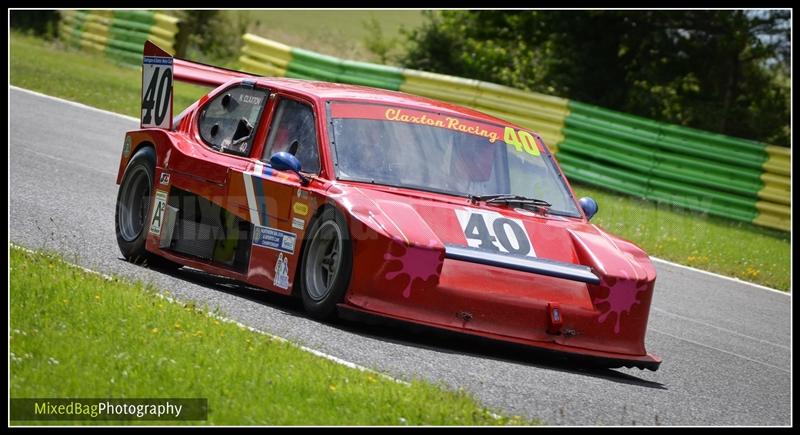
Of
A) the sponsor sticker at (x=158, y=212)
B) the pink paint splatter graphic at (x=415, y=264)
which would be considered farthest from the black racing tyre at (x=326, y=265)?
the sponsor sticker at (x=158, y=212)

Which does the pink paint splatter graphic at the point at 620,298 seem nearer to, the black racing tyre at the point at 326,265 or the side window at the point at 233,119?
the black racing tyre at the point at 326,265

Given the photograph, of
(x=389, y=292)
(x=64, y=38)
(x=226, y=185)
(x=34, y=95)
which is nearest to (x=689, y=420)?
(x=389, y=292)

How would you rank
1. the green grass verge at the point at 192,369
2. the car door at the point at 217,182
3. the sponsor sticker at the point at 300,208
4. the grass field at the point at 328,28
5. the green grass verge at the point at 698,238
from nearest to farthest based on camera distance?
the green grass verge at the point at 192,369 → the sponsor sticker at the point at 300,208 → the car door at the point at 217,182 → the green grass verge at the point at 698,238 → the grass field at the point at 328,28

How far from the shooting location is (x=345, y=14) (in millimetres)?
62000

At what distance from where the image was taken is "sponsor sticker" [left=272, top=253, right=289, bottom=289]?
26.5 ft

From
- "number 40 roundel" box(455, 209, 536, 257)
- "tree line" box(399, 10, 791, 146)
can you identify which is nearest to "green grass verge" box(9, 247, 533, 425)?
"number 40 roundel" box(455, 209, 536, 257)

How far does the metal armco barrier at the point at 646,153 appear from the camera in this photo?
18672 mm

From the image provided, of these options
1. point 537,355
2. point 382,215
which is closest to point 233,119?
point 382,215

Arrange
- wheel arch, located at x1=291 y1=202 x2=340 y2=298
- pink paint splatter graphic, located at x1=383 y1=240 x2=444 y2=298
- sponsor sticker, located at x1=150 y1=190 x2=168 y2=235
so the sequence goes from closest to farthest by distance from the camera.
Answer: pink paint splatter graphic, located at x1=383 y1=240 x2=444 y2=298, wheel arch, located at x1=291 y1=202 x2=340 y2=298, sponsor sticker, located at x1=150 y1=190 x2=168 y2=235

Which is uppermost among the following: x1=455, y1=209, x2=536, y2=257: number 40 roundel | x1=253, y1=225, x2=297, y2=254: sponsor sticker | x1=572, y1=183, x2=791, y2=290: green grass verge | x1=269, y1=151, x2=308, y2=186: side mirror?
x1=269, y1=151, x2=308, y2=186: side mirror

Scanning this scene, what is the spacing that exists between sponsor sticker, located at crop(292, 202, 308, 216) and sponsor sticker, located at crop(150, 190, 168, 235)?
1.53 meters

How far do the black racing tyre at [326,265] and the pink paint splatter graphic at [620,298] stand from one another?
145 centimetres

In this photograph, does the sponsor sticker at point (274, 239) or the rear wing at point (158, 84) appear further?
the rear wing at point (158, 84)

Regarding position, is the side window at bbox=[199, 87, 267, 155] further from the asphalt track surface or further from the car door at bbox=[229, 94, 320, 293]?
the asphalt track surface
